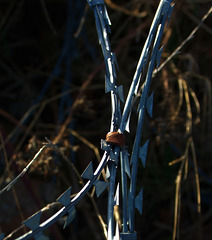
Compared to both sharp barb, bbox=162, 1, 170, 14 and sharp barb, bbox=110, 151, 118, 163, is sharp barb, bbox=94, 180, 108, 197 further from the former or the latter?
sharp barb, bbox=162, 1, 170, 14

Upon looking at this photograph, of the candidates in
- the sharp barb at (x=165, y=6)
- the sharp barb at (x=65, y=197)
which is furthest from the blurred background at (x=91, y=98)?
the sharp barb at (x=65, y=197)

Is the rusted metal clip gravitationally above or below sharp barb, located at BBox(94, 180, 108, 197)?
above

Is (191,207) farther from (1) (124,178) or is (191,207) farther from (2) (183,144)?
(1) (124,178)

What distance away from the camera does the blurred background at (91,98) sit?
103 centimetres

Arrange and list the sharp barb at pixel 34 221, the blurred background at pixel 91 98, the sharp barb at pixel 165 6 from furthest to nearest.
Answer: the blurred background at pixel 91 98, the sharp barb at pixel 165 6, the sharp barb at pixel 34 221

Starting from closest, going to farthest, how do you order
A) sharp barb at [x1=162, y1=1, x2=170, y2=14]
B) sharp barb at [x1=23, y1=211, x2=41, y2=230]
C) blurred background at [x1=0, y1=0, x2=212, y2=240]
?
sharp barb at [x1=23, y1=211, x2=41, y2=230], sharp barb at [x1=162, y1=1, x2=170, y2=14], blurred background at [x1=0, y1=0, x2=212, y2=240]

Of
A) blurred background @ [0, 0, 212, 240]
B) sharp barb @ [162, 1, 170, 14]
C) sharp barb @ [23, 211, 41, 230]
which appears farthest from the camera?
blurred background @ [0, 0, 212, 240]

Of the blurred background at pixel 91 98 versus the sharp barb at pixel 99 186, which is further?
the blurred background at pixel 91 98

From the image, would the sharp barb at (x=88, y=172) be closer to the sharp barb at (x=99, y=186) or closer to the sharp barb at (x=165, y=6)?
the sharp barb at (x=99, y=186)

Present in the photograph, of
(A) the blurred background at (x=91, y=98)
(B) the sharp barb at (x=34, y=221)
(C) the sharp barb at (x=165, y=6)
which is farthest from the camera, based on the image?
(A) the blurred background at (x=91, y=98)

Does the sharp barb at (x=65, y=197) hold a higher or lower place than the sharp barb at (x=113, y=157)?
lower

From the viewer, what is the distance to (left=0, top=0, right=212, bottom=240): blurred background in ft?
3.36

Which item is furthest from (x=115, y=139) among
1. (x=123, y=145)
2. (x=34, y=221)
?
(x=34, y=221)

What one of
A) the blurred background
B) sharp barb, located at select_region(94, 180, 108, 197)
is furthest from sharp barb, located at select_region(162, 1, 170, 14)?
the blurred background
